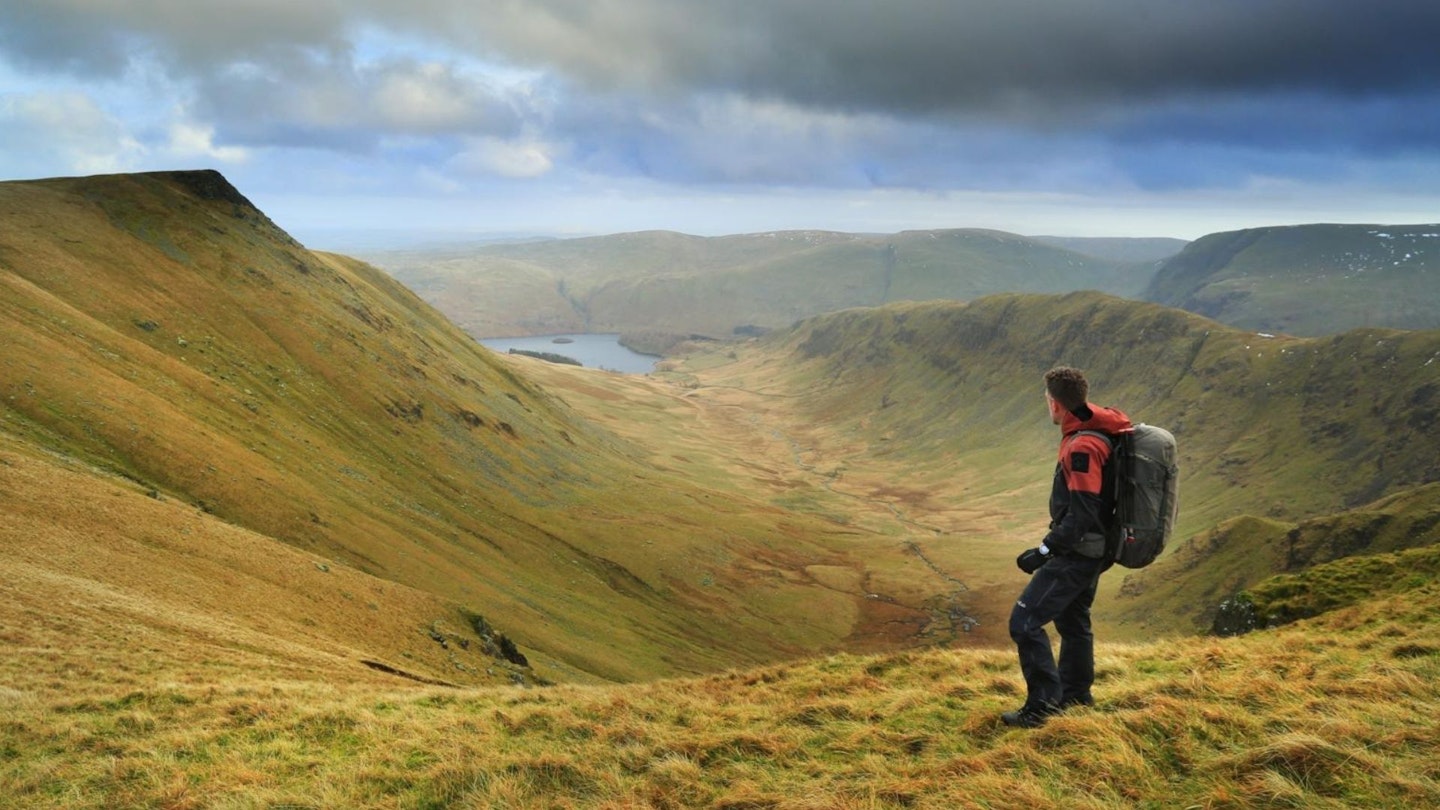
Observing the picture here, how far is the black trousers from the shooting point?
1152 cm

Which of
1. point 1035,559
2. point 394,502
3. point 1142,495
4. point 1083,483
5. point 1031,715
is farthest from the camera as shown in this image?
point 394,502

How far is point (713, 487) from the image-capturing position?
6870 inches

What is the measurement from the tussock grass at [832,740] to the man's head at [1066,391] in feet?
14.5

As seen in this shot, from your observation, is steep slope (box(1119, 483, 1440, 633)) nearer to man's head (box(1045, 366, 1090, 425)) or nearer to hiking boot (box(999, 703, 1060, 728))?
hiking boot (box(999, 703, 1060, 728))

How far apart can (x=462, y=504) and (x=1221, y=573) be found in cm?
9308

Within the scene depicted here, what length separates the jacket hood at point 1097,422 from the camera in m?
11.4

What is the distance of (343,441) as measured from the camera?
75812 millimetres

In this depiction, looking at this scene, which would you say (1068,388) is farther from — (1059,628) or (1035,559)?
(1059,628)

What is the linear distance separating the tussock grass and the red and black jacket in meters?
2.55

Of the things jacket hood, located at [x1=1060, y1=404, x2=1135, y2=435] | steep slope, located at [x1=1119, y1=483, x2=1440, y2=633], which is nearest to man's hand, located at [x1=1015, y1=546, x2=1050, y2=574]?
jacket hood, located at [x1=1060, y1=404, x2=1135, y2=435]

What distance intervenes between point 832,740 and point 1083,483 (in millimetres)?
5640

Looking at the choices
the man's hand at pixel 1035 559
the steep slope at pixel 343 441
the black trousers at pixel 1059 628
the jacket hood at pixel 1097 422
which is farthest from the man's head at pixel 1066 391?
the steep slope at pixel 343 441

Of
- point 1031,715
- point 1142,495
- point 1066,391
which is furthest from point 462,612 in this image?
point 1142,495

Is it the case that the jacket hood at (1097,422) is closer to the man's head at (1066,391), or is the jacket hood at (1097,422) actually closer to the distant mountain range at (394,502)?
the man's head at (1066,391)
